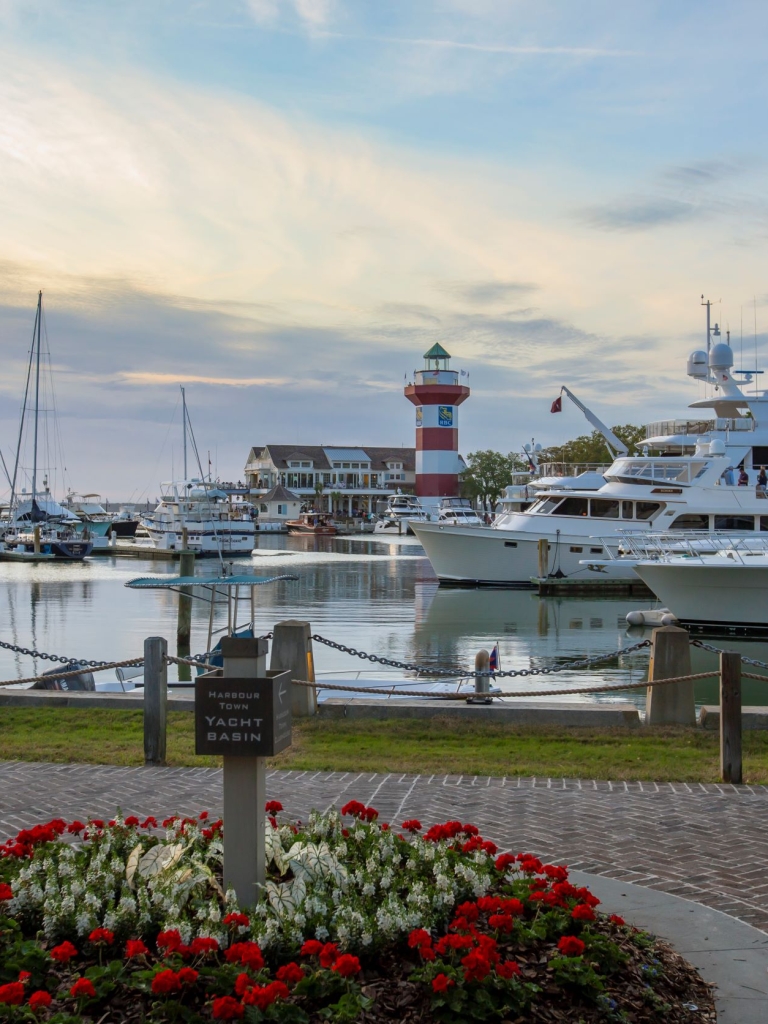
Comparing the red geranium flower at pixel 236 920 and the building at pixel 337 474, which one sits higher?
the building at pixel 337 474

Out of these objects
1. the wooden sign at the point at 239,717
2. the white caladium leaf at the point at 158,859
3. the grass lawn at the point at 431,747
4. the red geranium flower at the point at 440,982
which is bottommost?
the grass lawn at the point at 431,747

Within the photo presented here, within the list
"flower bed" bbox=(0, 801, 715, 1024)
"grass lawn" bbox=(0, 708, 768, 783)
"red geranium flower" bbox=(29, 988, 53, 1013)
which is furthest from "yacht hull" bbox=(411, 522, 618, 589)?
"red geranium flower" bbox=(29, 988, 53, 1013)

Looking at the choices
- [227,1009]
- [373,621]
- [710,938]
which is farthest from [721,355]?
[227,1009]

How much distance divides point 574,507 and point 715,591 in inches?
686

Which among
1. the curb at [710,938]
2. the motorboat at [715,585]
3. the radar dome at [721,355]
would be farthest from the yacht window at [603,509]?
the curb at [710,938]

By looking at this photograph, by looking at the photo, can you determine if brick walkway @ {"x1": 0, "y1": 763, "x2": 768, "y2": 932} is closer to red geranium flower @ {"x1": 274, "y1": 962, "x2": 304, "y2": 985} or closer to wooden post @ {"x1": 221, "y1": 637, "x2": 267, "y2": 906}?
wooden post @ {"x1": 221, "y1": 637, "x2": 267, "y2": 906}

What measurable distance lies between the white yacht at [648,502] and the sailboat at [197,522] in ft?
74.9

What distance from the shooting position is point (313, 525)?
364ft

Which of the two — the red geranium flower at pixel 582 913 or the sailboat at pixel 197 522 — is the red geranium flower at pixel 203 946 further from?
the sailboat at pixel 197 522

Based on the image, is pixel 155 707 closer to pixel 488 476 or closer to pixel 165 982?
pixel 165 982

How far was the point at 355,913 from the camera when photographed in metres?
4.53

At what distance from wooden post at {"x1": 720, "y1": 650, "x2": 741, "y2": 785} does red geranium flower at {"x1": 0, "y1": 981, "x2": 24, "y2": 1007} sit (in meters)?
6.45

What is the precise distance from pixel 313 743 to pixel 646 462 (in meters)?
35.8

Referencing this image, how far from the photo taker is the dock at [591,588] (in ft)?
138
